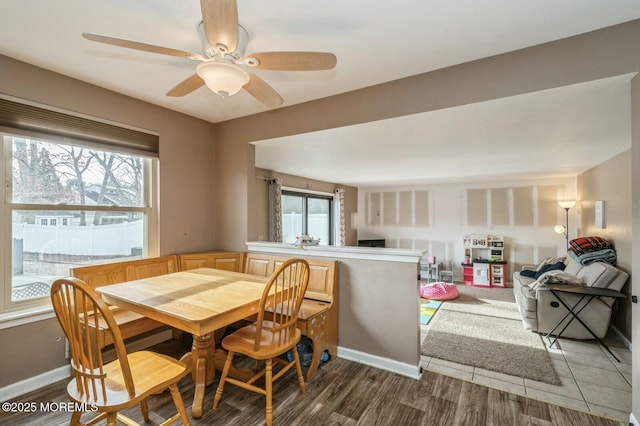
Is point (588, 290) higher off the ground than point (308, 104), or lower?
lower

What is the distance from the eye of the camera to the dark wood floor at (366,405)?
193 centimetres

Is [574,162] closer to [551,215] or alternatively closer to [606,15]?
[551,215]

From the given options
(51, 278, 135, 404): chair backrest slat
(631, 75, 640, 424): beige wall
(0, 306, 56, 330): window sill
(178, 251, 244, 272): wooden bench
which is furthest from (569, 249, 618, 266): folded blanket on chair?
(0, 306, 56, 330): window sill

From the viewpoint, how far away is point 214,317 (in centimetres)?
161

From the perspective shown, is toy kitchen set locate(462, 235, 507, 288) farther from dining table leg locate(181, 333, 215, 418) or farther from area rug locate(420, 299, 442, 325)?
dining table leg locate(181, 333, 215, 418)

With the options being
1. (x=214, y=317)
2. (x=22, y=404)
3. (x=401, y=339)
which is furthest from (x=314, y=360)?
(x=22, y=404)

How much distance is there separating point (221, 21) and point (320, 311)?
6.96 ft

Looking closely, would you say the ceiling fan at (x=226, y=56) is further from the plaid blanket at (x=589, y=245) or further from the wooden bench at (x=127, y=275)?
the plaid blanket at (x=589, y=245)

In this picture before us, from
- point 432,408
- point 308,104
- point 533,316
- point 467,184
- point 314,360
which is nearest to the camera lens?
point 432,408

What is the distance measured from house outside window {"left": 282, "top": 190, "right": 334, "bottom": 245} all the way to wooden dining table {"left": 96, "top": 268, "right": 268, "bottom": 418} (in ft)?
10.3

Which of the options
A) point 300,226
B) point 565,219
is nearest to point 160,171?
point 300,226

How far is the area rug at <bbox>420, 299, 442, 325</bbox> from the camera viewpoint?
4.00m

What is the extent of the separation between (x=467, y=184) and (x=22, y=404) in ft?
24.4

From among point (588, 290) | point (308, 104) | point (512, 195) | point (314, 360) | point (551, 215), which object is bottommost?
point (314, 360)
